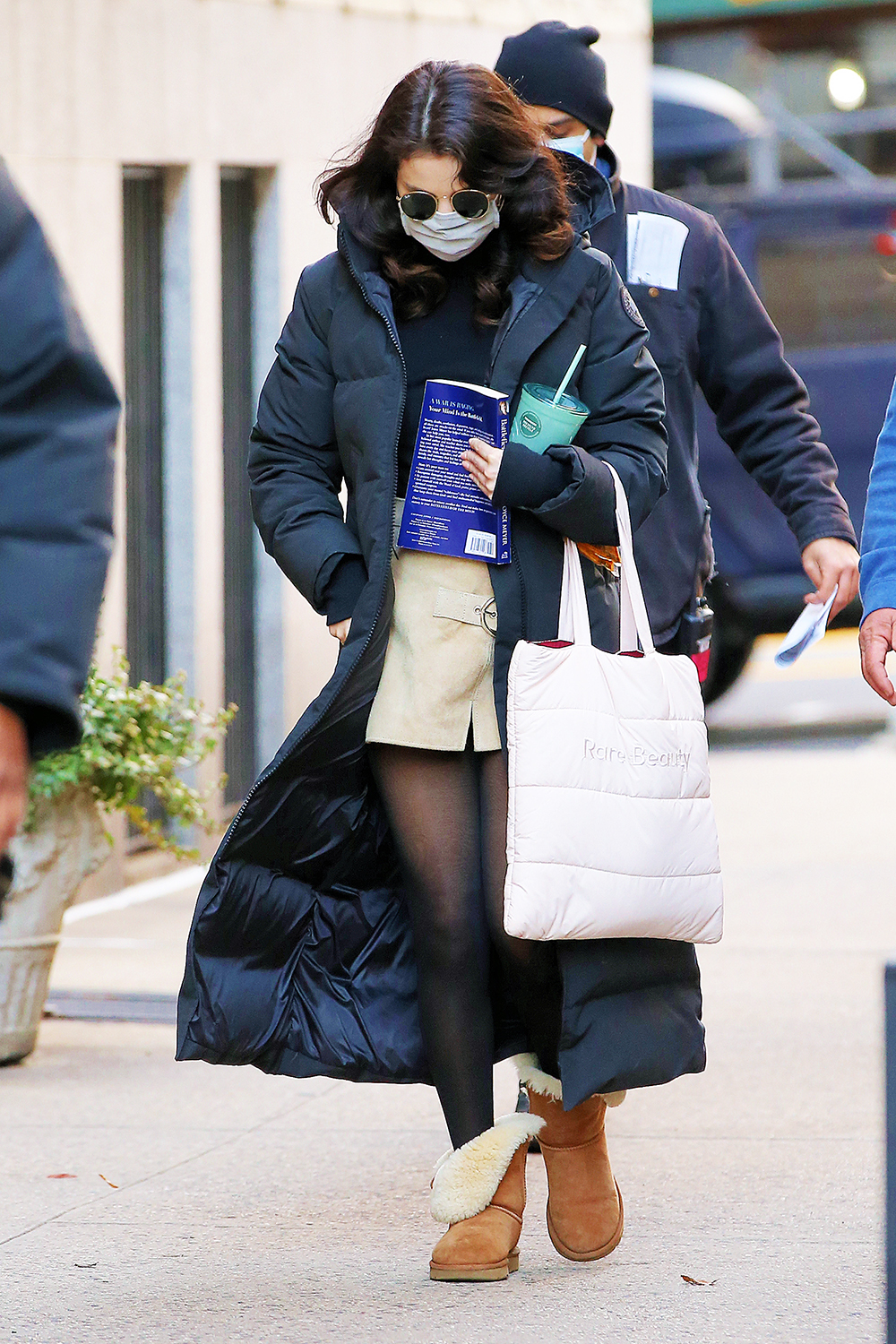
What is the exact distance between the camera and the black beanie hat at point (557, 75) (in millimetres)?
3721

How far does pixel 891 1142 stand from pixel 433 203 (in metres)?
1.65

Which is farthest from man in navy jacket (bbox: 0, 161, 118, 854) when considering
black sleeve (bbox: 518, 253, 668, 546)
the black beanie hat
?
the black beanie hat

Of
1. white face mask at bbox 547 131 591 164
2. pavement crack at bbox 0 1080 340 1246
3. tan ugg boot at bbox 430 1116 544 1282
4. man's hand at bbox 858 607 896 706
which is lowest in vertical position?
pavement crack at bbox 0 1080 340 1246

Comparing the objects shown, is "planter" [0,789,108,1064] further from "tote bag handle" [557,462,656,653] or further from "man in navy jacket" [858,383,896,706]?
"man in navy jacket" [858,383,896,706]

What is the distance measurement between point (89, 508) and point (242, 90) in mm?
5471

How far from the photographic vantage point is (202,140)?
6.88 m

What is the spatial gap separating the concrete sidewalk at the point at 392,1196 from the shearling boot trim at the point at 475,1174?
129 mm

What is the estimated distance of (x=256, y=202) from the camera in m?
7.35

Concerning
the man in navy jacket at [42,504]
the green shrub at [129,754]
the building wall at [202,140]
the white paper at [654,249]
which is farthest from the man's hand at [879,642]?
the building wall at [202,140]

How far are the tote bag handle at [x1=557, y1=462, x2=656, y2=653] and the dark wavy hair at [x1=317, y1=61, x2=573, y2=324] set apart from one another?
380 mm

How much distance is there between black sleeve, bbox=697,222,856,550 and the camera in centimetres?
388

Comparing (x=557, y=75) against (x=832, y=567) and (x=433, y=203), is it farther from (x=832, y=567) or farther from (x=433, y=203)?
(x=832, y=567)

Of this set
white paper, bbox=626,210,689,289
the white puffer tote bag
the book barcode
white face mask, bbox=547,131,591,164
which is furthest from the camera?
white paper, bbox=626,210,689,289

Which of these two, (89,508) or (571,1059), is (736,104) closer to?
(571,1059)
